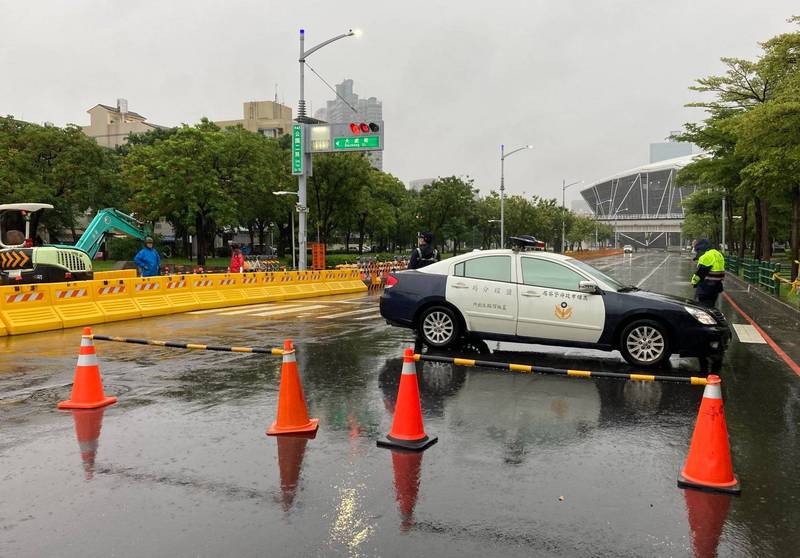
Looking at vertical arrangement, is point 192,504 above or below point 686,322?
below

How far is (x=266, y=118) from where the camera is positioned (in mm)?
125312

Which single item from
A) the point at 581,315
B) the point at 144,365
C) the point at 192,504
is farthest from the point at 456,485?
the point at 144,365

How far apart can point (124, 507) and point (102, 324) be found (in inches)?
450

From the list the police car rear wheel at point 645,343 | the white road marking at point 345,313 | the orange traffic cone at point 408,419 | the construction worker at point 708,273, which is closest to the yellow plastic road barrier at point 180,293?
the white road marking at point 345,313

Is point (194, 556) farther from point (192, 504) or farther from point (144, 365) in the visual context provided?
point (144, 365)

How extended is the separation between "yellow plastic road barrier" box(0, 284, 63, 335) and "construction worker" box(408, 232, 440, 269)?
7.57 metres

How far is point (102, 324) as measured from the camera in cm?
1475

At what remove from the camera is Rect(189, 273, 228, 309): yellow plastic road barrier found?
60.1ft

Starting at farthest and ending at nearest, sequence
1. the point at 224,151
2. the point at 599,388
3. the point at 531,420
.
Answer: the point at 224,151 → the point at 599,388 → the point at 531,420

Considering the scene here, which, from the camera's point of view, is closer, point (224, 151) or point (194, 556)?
point (194, 556)

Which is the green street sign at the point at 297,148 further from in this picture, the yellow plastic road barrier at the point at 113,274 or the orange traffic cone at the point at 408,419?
the orange traffic cone at the point at 408,419

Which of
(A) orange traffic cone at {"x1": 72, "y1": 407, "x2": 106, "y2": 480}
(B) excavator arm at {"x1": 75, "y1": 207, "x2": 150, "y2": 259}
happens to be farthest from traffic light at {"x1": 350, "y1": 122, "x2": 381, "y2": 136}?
(A) orange traffic cone at {"x1": 72, "y1": 407, "x2": 106, "y2": 480}

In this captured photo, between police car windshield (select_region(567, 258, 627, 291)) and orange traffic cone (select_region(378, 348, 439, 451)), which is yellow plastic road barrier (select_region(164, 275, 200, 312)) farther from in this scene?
orange traffic cone (select_region(378, 348, 439, 451))

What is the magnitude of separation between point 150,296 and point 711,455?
14.8 m
